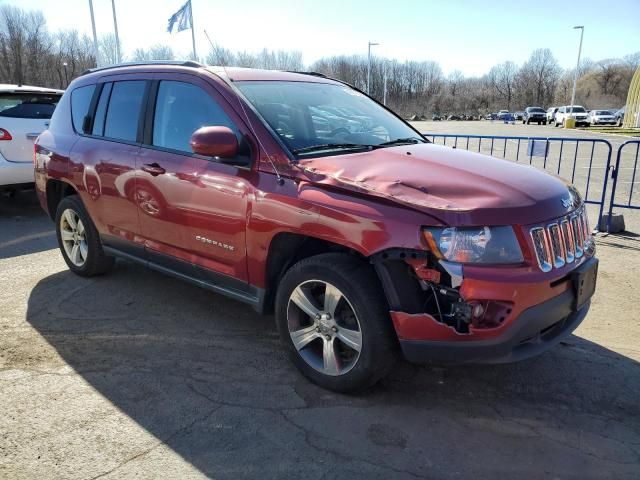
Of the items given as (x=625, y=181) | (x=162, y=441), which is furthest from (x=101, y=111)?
(x=625, y=181)

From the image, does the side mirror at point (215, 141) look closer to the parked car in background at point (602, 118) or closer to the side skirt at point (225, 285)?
the side skirt at point (225, 285)

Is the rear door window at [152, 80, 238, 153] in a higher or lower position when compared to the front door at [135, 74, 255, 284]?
higher

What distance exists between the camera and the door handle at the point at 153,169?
376cm

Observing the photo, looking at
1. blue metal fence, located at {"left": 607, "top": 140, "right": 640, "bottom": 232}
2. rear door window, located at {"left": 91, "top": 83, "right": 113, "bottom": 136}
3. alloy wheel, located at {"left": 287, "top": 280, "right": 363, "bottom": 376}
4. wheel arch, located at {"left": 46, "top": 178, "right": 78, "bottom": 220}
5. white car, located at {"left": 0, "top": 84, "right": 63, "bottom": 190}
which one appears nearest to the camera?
alloy wheel, located at {"left": 287, "top": 280, "right": 363, "bottom": 376}

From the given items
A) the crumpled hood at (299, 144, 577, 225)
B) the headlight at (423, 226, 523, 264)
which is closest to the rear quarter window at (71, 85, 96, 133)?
the crumpled hood at (299, 144, 577, 225)

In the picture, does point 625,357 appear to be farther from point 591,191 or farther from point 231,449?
point 591,191

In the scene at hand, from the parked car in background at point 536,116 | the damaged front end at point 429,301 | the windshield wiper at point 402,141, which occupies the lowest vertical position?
the parked car in background at point 536,116

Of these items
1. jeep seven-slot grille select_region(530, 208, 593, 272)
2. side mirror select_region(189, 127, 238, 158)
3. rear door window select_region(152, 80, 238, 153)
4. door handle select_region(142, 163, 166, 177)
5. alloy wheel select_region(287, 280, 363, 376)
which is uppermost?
rear door window select_region(152, 80, 238, 153)

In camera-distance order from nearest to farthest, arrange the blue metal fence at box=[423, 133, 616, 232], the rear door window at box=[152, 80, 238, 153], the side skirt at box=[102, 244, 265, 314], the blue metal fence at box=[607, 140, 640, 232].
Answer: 1. the side skirt at box=[102, 244, 265, 314]
2. the rear door window at box=[152, 80, 238, 153]
3. the blue metal fence at box=[607, 140, 640, 232]
4. the blue metal fence at box=[423, 133, 616, 232]

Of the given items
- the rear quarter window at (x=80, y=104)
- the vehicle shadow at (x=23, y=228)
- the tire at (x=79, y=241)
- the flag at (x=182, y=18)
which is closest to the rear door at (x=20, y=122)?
the vehicle shadow at (x=23, y=228)

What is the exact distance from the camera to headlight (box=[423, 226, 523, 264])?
251 centimetres

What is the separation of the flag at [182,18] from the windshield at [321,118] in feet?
82.6

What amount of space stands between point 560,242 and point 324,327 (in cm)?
138

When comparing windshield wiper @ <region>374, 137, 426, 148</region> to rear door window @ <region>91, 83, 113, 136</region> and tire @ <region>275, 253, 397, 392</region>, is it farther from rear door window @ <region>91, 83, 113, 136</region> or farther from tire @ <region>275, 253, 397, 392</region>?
rear door window @ <region>91, 83, 113, 136</region>
